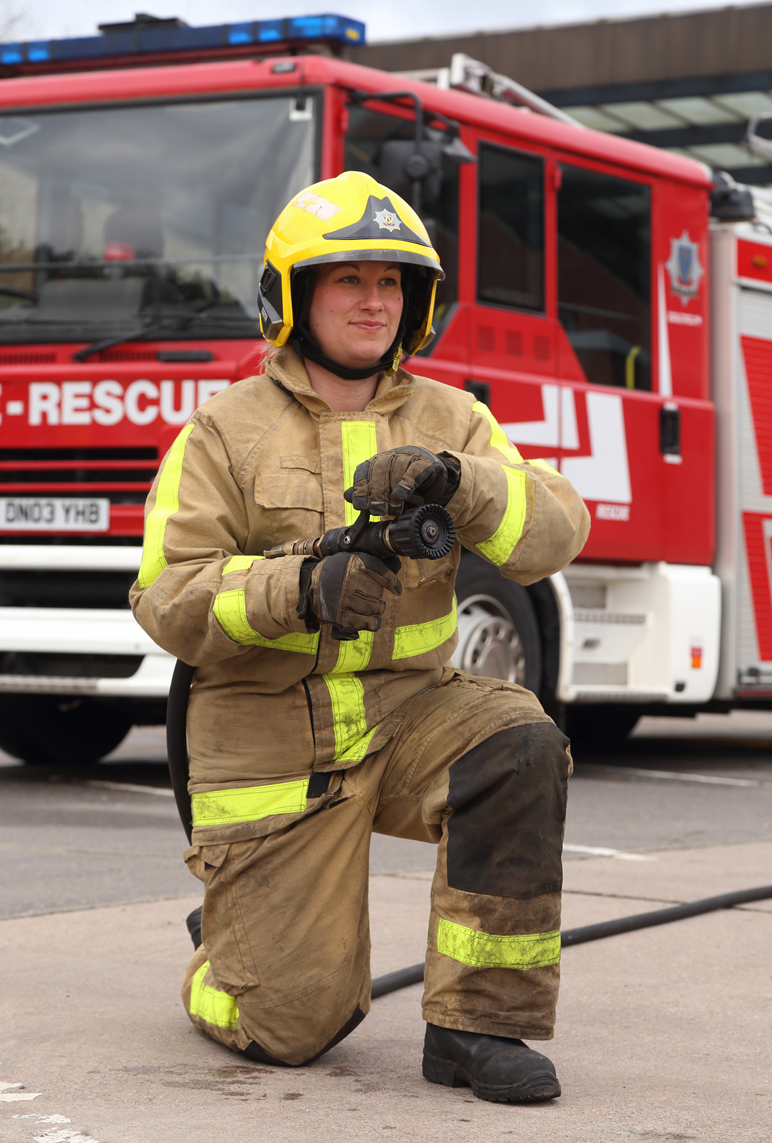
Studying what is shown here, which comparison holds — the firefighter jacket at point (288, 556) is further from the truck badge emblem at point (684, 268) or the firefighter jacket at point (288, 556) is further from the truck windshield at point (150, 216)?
the truck badge emblem at point (684, 268)

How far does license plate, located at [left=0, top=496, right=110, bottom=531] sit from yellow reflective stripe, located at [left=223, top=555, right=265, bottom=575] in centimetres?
378

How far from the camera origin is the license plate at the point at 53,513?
6.72 m

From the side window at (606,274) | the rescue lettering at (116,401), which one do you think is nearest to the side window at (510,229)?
the side window at (606,274)

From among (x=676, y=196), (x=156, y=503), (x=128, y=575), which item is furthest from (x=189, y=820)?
(x=676, y=196)

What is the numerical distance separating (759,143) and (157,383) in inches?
206

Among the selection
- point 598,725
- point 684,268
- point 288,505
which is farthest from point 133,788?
point 288,505

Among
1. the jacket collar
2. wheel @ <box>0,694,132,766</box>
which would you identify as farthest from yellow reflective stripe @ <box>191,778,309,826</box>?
wheel @ <box>0,694,132,766</box>

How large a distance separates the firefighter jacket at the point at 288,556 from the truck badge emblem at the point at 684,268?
5.15 metres

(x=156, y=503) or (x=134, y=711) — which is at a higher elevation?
(x=156, y=503)

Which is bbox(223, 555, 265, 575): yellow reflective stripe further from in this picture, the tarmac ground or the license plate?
the license plate

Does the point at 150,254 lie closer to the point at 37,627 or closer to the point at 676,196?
the point at 37,627

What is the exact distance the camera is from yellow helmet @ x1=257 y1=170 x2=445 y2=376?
3250mm

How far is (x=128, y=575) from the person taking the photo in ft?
22.0

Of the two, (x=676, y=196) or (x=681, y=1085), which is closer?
(x=681, y=1085)
